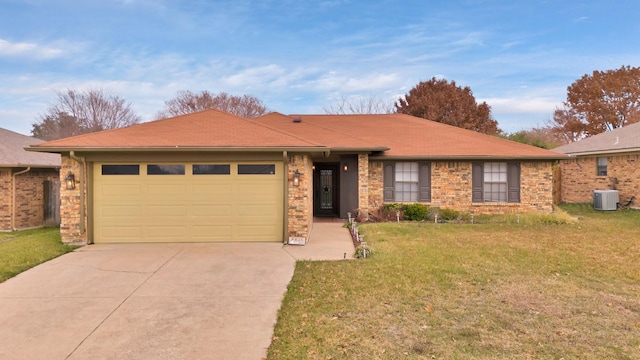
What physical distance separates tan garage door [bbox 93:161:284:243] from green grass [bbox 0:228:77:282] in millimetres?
1009

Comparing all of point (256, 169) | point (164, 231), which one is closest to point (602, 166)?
point (256, 169)

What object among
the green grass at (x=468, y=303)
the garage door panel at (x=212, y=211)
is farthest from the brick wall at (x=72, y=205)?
the green grass at (x=468, y=303)

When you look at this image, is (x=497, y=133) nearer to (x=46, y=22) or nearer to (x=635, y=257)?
(x=635, y=257)

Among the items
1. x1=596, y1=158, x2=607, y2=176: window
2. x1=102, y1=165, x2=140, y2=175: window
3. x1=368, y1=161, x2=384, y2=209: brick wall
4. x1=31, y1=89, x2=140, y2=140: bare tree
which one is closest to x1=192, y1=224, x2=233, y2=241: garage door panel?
x1=102, y1=165, x2=140, y2=175: window

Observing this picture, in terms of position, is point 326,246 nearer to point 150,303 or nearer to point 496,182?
point 150,303

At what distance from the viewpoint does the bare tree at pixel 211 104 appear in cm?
3372

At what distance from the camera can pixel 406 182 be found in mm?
13531

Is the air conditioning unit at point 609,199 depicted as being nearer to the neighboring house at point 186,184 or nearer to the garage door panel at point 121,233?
the neighboring house at point 186,184

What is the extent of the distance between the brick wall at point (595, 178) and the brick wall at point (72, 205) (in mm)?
20978

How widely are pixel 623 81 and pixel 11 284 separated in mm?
41204

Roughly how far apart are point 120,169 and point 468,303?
28.1 feet

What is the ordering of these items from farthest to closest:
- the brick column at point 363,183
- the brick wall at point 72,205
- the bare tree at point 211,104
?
the bare tree at point 211,104 → the brick column at point 363,183 → the brick wall at point 72,205

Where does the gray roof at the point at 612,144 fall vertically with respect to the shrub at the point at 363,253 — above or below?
above

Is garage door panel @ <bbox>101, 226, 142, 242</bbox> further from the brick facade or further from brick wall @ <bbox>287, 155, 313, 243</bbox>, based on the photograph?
the brick facade
